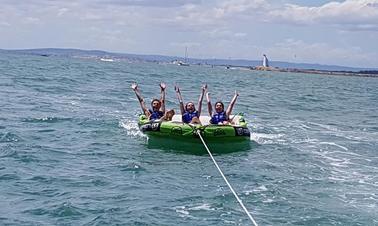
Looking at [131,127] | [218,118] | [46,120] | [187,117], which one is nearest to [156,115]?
[187,117]

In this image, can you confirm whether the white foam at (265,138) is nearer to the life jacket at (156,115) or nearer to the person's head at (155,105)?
the life jacket at (156,115)

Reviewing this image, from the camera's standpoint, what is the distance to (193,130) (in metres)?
13.9

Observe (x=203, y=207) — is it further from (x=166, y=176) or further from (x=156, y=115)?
(x=156, y=115)

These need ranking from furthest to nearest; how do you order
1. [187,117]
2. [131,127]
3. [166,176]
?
[131,127], [187,117], [166,176]

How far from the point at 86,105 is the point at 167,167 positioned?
1212cm

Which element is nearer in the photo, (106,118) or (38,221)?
(38,221)

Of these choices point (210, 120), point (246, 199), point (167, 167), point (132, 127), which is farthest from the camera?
point (132, 127)

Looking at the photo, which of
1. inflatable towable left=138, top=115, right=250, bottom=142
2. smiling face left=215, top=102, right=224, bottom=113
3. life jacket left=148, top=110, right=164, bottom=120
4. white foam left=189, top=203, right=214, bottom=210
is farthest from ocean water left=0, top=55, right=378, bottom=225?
smiling face left=215, top=102, right=224, bottom=113

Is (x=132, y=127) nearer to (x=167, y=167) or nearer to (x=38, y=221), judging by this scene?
(x=167, y=167)

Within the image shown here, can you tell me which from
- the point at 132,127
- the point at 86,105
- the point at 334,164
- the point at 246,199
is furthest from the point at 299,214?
the point at 86,105

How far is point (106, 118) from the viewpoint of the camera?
1950 cm

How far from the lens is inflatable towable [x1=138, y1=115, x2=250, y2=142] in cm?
1399

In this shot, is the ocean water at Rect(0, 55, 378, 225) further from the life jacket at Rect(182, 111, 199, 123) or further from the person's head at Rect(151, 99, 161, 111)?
the life jacket at Rect(182, 111, 199, 123)

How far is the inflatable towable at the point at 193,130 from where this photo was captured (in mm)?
13992
